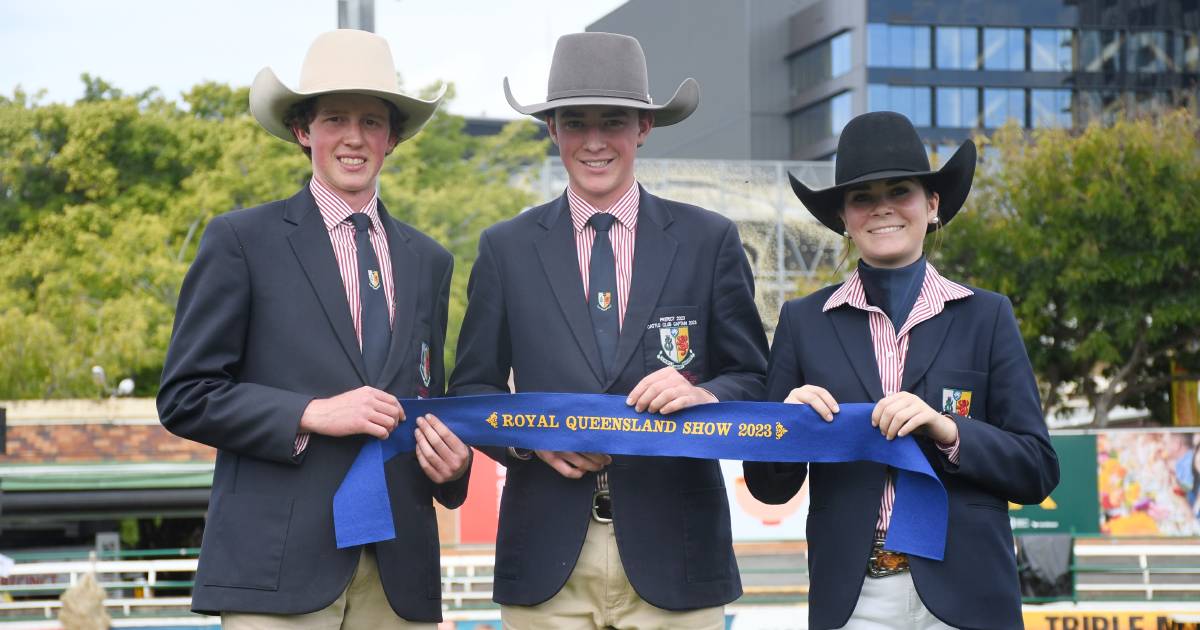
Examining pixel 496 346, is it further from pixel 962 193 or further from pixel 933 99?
pixel 933 99

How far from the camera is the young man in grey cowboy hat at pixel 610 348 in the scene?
143 inches

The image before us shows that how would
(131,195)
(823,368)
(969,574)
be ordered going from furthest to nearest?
1. (131,195)
2. (823,368)
3. (969,574)

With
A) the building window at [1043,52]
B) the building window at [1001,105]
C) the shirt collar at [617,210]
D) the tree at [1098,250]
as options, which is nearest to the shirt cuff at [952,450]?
the shirt collar at [617,210]

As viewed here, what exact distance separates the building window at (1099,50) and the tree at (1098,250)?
22951 mm

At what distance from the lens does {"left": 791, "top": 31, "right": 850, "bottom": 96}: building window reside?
187 ft

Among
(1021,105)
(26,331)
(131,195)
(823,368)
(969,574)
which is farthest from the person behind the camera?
(1021,105)

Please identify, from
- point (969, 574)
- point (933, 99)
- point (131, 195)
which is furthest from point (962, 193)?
point (933, 99)

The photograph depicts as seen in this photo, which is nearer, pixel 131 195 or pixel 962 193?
pixel 962 193

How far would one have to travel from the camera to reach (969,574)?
11.2 feet

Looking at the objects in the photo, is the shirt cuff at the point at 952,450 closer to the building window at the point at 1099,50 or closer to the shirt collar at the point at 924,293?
the shirt collar at the point at 924,293

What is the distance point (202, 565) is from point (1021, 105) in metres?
54.6

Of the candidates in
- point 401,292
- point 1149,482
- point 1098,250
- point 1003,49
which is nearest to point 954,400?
point 401,292

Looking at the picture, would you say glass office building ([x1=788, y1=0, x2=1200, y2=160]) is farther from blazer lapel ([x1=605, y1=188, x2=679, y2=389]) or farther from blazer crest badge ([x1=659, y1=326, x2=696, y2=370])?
blazer crest badge ([x1=659, y1=326, x2=696, y2=370])

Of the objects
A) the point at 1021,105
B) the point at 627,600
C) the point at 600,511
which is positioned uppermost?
the point at 1021,105
